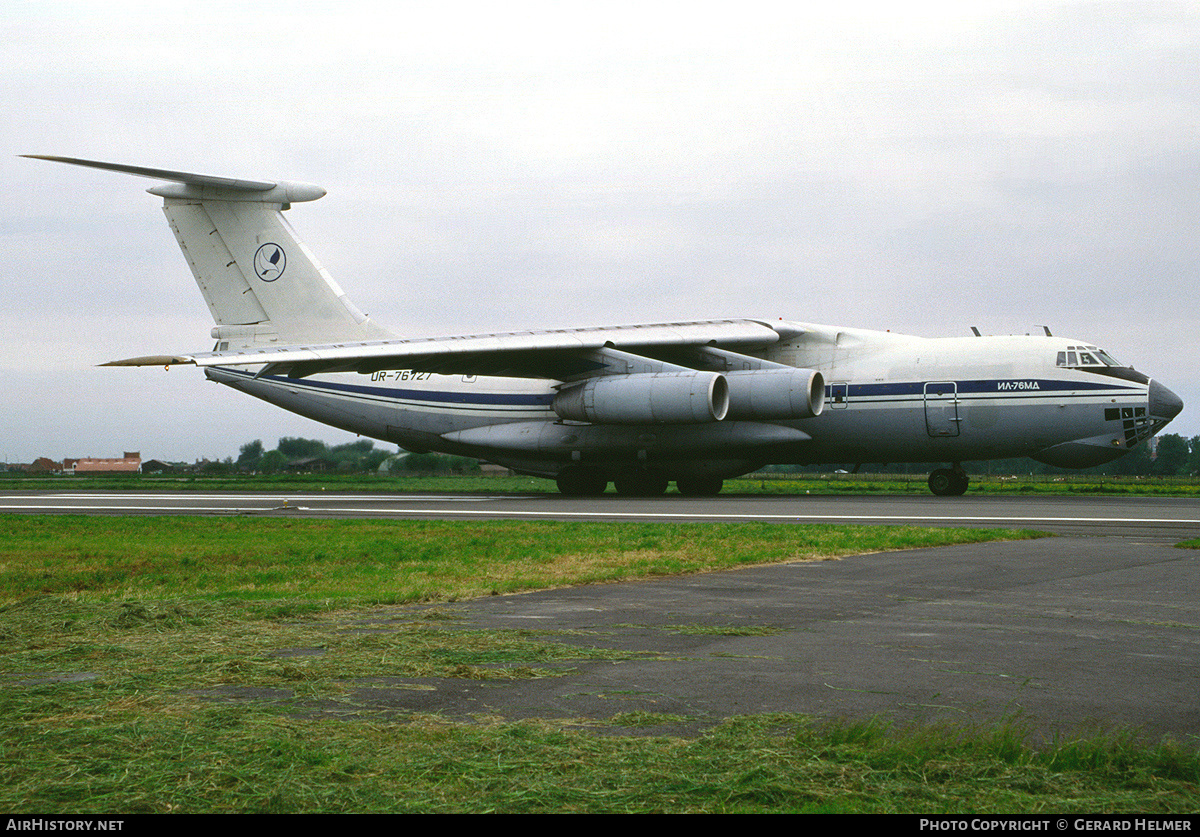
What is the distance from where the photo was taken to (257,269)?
25.5 metres

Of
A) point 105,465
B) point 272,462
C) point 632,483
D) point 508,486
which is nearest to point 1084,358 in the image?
point 632,483

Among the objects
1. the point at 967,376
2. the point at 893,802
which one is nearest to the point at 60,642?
the point at 893,802

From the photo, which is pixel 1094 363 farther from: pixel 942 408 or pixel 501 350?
pixel 501 350

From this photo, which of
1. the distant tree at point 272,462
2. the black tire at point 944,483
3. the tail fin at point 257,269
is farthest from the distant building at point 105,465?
the black tire at point 944,483

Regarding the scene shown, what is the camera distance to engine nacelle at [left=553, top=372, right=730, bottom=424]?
20.9 metres

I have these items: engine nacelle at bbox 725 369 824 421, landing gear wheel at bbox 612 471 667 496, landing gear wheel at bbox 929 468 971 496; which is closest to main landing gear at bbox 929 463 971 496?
landing gear wheel at bbox 929 468 971 496

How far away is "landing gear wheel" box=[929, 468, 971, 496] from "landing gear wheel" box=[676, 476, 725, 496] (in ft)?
15.4

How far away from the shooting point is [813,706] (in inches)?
154

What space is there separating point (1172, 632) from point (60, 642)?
585 cm

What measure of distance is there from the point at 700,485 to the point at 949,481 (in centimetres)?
542

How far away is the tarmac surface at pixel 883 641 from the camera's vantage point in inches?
155

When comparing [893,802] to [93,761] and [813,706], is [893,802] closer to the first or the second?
[813,706]

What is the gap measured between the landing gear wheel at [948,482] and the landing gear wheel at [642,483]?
589cm

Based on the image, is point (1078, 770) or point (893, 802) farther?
point (1078, 770)
